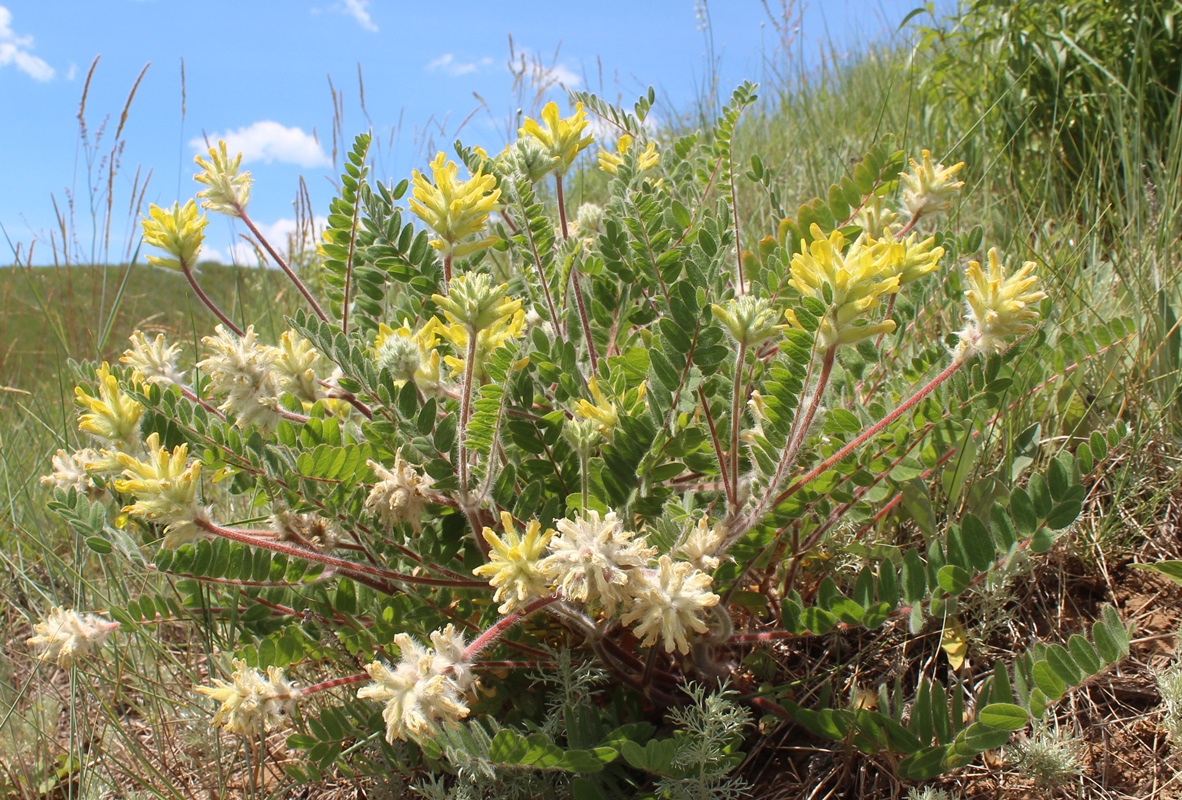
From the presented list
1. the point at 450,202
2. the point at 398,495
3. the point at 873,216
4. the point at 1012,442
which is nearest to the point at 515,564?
the point at 398,495

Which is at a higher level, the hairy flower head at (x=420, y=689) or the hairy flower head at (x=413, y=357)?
the hairy flower head at (x=413, y=357)

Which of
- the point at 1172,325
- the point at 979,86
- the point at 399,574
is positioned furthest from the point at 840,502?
the point at 979,86

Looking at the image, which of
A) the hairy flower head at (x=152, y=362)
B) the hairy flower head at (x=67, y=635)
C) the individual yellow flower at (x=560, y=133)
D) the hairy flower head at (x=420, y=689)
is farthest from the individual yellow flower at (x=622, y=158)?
the hairy flower head at (x=67, y=635)

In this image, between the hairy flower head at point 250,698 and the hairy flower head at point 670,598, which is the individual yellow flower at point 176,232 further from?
the hairy flower head at point 670,598

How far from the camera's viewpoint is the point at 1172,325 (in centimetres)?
177

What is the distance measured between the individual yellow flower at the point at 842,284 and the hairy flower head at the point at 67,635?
1.29 meters

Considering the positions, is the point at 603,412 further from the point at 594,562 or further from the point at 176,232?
the point at 176,232

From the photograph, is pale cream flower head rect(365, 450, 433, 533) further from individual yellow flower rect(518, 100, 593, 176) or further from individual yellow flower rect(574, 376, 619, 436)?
individual yellow flower rect(518, 100, 593, 176)

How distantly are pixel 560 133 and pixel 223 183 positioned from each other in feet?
2.25

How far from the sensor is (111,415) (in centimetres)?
132

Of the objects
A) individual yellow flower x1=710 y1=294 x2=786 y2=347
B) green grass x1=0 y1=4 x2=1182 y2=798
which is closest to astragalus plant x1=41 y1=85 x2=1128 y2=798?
individual yellow flower x1=710 y1=294 x2=786 y2=347

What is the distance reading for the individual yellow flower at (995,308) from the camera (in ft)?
3.65

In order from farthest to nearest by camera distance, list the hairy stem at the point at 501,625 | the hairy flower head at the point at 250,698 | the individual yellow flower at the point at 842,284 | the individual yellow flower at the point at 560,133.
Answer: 1. the individual yellow flower at the point at 560,133
2. the hairy flower head at the point at 250,698
3. the hairy stem at the point at 501,625
4. the individual yellow flower at the point at 842,284

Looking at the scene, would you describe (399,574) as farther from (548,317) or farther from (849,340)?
(849,340)
